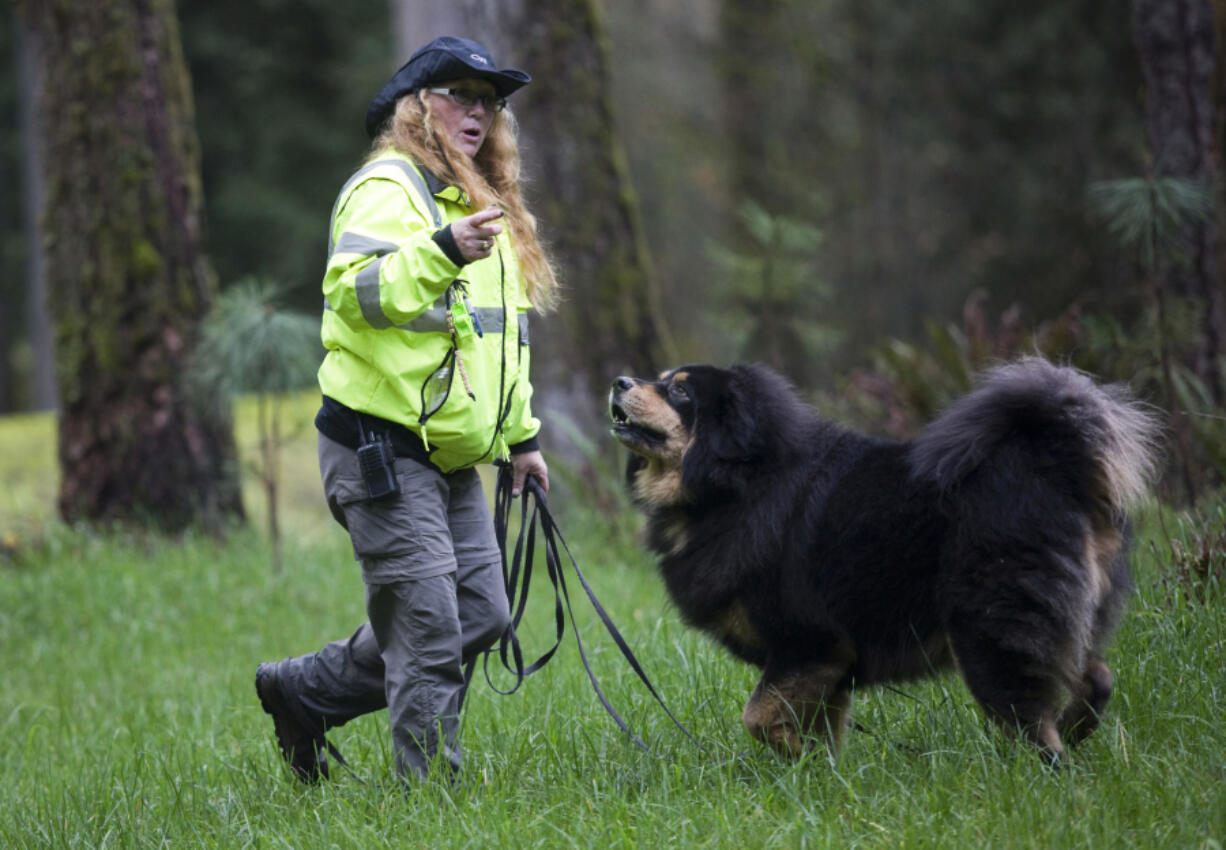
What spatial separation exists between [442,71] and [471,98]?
0.16m

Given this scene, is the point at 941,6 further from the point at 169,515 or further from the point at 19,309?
the point at 19,309

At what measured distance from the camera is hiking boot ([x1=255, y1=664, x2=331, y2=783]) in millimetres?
3988

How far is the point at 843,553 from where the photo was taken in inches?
144

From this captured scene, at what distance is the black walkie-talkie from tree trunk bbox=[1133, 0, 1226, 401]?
499 centimetres

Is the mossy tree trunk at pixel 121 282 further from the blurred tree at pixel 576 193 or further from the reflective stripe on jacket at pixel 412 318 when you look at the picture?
the reflective stripe on jacket at pixel 412 318

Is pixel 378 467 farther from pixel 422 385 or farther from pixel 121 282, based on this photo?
pixel 121 282

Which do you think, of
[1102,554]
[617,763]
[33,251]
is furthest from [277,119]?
[1102,554]

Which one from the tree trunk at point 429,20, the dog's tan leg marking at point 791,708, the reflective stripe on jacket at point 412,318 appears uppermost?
the tree trunk at point 429,20

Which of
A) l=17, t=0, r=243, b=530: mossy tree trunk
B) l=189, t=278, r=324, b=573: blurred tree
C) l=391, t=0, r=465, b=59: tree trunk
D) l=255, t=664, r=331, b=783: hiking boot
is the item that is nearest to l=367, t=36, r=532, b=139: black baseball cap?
l=255, t=664, r=331, b=783: hiking boot

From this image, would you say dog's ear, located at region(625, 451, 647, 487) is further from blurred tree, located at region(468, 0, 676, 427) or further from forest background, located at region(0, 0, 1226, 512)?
forest background, located at region(0, 0, 1226, 512)

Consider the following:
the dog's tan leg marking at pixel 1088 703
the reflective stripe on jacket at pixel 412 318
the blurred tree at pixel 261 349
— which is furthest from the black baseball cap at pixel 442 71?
the blurred tree at pixel 261 349

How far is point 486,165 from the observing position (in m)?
4.00

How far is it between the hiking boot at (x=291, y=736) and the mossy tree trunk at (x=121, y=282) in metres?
4.18

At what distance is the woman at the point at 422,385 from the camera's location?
338 centimetres
